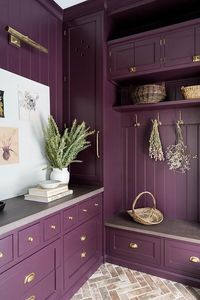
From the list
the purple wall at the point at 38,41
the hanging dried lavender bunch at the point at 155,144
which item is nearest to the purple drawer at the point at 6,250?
the purple wall at the point at 38,41

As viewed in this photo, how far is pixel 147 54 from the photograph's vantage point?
2.30m

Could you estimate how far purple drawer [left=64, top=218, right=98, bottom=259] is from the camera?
1854 millimetres

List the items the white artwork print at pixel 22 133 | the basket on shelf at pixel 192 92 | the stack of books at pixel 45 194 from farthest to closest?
the basket on shelf at pixel 192 92, the white artwork print at pixel 22 133, the stack of books at pixel 45 194

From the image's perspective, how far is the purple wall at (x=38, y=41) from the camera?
1.92 m

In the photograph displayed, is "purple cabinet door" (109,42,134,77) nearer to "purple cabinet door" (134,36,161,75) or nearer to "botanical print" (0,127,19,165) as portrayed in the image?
"purple cabinet door" (134,36,161,75)

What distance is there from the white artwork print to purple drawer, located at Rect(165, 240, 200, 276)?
4.91 ft

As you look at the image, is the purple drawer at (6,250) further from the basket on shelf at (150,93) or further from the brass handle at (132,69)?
the brass handle at (132,69)

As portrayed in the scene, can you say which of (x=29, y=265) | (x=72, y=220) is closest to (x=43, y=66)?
(x=72, y=220)

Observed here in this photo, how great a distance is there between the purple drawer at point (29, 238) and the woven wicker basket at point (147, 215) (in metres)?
1.12

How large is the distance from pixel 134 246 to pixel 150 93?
1.65 m

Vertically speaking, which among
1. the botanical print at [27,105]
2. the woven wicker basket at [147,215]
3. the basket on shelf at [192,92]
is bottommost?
the woven wicker basket at [147,215]

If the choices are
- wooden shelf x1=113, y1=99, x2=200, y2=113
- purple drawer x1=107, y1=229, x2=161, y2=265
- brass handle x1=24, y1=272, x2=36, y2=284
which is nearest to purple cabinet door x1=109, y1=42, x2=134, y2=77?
wooden shelf x1=113, y1=99, x2=200, y2=113

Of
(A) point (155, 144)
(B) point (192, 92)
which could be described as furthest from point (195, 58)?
(A) point (155, 144)

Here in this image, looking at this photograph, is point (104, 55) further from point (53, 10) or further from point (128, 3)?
point (53, 10)
